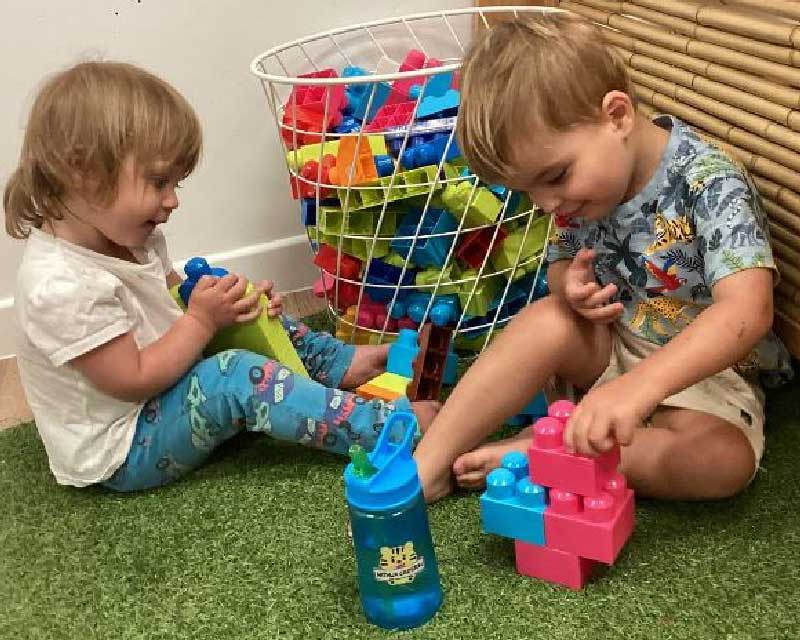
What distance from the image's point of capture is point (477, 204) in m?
1.13

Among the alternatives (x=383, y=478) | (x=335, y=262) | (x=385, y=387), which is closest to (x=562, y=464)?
(x=383, y=478)

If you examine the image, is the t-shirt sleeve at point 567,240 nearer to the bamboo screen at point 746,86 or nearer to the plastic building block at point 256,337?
the bamboo screen at point 746,86

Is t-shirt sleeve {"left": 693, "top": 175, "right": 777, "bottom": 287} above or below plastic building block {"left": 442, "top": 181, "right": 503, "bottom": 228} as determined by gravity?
above

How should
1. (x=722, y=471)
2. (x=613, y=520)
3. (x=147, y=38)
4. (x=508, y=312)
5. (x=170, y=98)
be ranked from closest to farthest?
(x=613, y=520) → (x=722, y=471) → (x=170, y=98) → (x=508, y=312) → (x=147, y=38)

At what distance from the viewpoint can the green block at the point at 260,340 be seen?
3.60 ft

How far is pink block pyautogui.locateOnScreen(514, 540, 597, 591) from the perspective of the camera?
0.78 m

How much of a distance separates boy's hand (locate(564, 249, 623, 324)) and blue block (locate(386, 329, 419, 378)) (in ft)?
0.82

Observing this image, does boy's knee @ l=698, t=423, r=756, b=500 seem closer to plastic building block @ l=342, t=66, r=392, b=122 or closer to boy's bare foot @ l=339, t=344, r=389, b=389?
boy's bare foot @ l=339, t=344, r=389, b=389

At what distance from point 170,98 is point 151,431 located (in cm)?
35

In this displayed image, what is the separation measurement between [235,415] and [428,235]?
331 millimetres

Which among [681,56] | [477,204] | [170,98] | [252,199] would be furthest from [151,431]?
[681,56]

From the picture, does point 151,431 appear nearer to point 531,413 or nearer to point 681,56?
point 531,413

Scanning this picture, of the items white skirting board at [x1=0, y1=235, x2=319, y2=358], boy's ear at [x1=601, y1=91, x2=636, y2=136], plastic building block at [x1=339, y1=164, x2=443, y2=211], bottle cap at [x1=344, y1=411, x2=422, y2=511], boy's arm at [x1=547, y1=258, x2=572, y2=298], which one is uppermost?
boy's ear at [x1=601, y1=91, x2=636, y2=136]

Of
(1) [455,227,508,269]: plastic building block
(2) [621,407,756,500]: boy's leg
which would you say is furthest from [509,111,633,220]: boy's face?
(1) [455,227,508,269]: plastic building block
